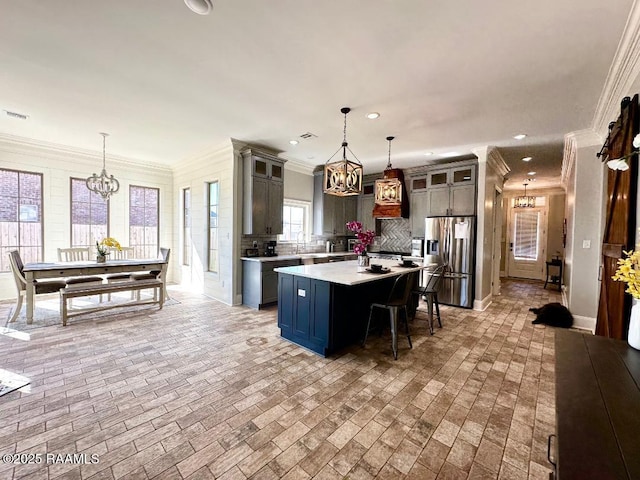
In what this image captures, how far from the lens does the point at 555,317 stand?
4.24 metres

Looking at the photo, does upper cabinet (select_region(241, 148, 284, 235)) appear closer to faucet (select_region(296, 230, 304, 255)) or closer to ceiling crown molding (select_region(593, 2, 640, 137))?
faucet (select_region(296, 230, 304, 255))

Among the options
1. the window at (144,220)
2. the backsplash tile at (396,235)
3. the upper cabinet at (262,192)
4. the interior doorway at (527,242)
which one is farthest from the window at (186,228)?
the interior doorway at (527,242)

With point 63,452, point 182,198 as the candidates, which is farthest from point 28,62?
point 182,198

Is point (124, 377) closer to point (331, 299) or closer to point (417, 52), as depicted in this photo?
point (331, 299)

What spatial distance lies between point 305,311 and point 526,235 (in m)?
8.32

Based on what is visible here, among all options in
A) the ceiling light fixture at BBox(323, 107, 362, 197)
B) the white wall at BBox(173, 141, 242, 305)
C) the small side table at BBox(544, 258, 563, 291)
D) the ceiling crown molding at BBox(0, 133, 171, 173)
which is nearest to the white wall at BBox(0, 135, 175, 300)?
the ceiling crown molding at BBox(0, 133, 171, 173)

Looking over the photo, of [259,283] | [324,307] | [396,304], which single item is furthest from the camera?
[259,283]

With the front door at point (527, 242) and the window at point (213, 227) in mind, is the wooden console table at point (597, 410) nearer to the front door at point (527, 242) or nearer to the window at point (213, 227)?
the window at point (213, 227)

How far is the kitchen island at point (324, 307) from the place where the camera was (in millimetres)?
2988

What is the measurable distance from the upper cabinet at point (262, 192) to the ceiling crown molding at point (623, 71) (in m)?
4.39

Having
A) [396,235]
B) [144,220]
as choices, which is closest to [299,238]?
[396,235]

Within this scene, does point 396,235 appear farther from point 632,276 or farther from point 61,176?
point 61,176

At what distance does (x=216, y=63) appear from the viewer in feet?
8.29

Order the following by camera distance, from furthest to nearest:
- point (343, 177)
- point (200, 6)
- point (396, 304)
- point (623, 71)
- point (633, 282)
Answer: point (343, 177), point (396, 304), point (623, 71), point (200, 6), point (633, 282)
